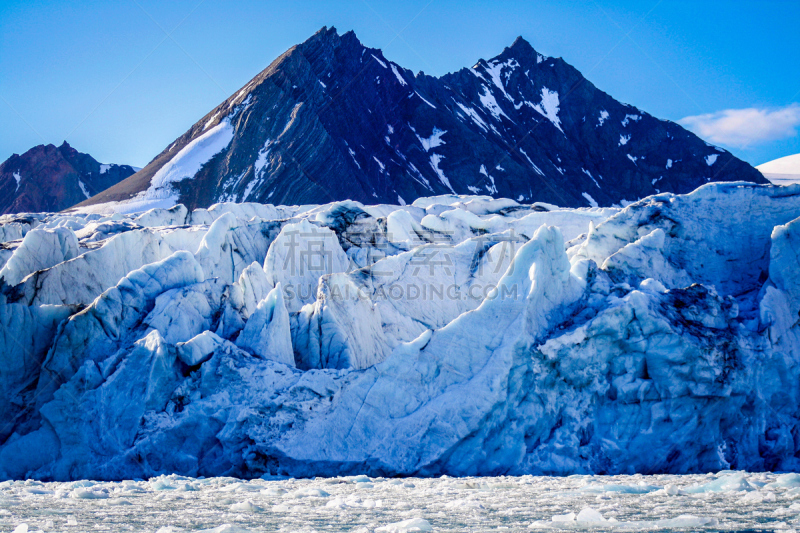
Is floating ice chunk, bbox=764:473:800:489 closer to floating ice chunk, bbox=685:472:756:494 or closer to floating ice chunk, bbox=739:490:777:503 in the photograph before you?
floating ice chunk, bbox=685:472:756:494

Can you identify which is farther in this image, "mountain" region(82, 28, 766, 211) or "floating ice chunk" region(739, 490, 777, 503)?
"mountain" region(82, 28, 766, 211)

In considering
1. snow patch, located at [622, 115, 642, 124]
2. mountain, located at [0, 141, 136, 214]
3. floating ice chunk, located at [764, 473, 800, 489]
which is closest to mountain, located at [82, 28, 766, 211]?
snow patch, located at [622, 115, 642, 124]

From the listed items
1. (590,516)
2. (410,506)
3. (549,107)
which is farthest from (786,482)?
(549,107)

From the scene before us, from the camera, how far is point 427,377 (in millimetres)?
10094

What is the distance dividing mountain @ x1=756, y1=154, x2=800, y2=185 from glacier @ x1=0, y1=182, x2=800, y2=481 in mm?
88150

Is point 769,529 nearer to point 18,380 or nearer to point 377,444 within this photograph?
point 377,444

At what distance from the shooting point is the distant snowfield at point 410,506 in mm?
5043

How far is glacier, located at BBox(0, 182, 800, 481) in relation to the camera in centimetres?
977

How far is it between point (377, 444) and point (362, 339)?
3020 mm

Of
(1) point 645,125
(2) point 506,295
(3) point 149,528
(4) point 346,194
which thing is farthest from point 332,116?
(3) point 149,528

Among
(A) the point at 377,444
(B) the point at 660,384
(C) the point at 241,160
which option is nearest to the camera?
(A) the point at 377,444

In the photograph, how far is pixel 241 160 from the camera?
5081 centimetres

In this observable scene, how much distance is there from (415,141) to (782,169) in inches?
2549

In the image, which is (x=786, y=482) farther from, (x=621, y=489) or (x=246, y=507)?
(x=246, y=507)
